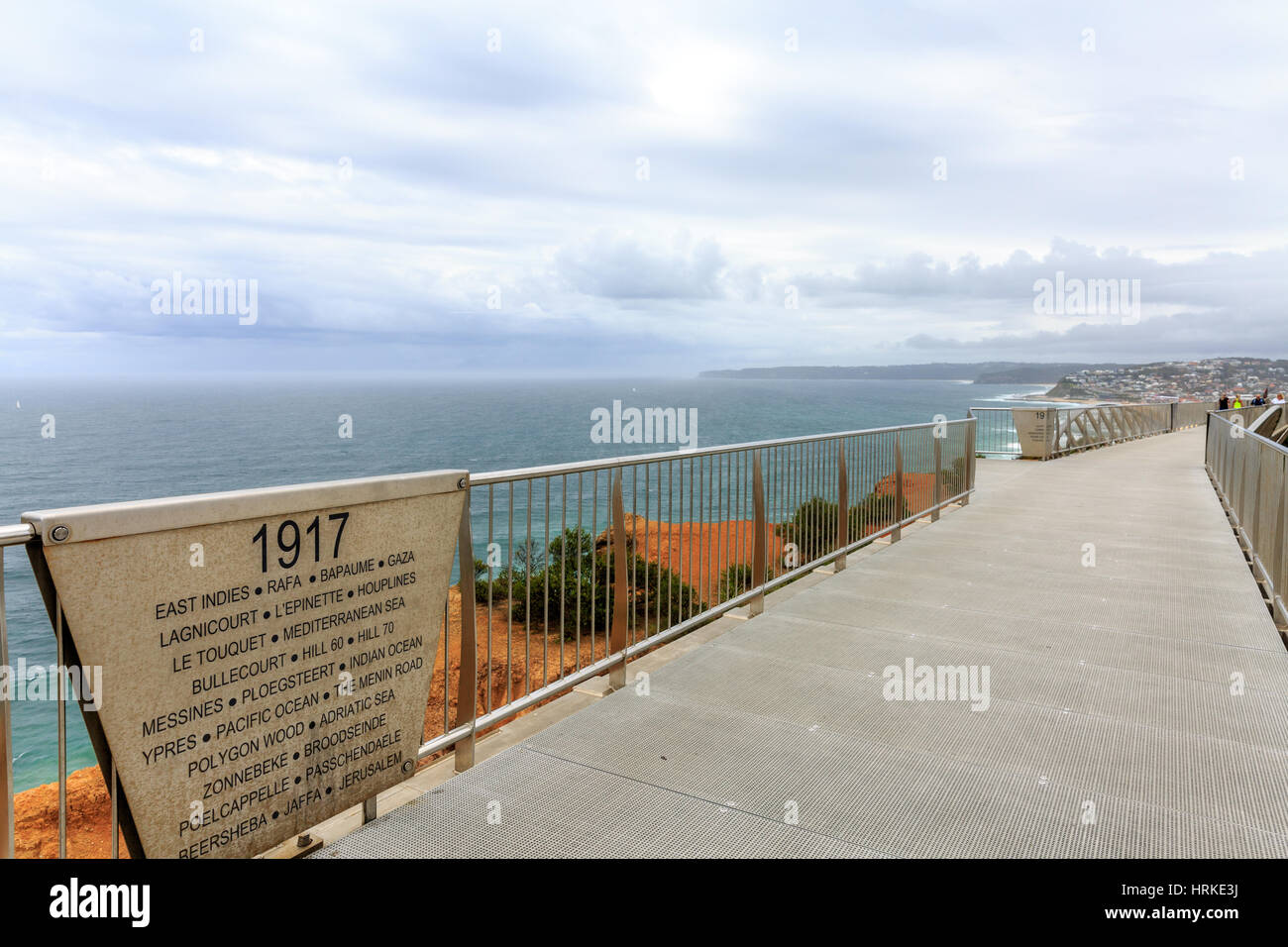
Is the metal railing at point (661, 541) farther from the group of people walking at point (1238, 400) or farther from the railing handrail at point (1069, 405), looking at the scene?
the group of people walking at point (1238, 400)

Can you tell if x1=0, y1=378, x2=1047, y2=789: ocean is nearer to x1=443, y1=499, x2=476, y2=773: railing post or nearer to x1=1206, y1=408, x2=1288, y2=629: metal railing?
x1=443, y1=499, x2=476, y2=773: railing post

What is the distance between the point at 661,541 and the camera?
526 cm

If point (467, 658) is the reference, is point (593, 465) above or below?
above

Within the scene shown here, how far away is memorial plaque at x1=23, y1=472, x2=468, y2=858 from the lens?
236 cm

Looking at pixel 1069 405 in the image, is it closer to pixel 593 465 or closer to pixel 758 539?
pixel 758 539

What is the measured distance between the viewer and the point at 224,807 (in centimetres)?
273

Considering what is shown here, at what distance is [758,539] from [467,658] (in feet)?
10.3

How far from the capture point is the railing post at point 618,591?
4.71 metres

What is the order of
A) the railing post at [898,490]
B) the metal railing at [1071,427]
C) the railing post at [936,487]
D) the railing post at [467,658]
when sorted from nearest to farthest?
the railing post at [467,658], the railing post at [898,490], the railing post at [936,487], the metal railing at [1071,427]

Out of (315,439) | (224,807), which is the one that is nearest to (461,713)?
(224,807)

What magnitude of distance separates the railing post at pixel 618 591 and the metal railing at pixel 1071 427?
12.5 m
